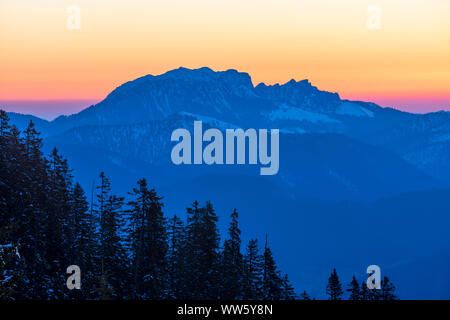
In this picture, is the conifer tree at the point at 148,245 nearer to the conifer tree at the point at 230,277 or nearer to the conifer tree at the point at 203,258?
Result: the conifer tree at the point at 203,258

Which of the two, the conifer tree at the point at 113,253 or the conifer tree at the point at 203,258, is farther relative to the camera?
the conifer tree at the point at 203,258

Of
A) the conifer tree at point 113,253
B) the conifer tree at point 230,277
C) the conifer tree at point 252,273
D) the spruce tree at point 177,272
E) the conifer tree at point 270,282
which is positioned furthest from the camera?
the conifer tree at point 270,282

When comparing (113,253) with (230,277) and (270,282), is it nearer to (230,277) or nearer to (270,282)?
(230,277)

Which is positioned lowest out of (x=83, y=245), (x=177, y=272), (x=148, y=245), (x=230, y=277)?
(x=230, y=277)

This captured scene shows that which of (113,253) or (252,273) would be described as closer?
(113,253)

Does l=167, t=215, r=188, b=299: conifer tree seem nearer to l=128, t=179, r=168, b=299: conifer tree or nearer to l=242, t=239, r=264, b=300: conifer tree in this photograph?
l=128, t=179, r=168, b=299: conifer tree

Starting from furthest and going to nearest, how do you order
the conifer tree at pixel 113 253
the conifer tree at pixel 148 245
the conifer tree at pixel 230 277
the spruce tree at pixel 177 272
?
1. the conifer tree at pixel 230 277
2. the spruce tree at pixel 177 272
3. the conifer tree at pixel 148 245
4. the conifer tree at pixel 113 253

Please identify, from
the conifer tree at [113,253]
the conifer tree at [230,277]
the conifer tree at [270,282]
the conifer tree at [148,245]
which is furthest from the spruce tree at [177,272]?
the conifer tree at [270,282]

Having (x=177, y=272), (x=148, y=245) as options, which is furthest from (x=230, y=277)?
(x=148, y=245)

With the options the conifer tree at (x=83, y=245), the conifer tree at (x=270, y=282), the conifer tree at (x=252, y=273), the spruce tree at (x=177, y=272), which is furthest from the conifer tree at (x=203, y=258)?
the conifer tree at (x=83, y=245)

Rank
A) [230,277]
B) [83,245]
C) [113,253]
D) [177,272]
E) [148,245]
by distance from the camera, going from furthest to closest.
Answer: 1. [177,272]
2. [230,277]
3. [148,245]
4. [113,253]
5. [83,245]
